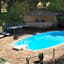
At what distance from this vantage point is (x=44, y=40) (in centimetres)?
2572

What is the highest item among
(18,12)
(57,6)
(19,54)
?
(57,6)

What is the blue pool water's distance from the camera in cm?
2329

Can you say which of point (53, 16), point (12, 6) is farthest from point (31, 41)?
point (12, 6)

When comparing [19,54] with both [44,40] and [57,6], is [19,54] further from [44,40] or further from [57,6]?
[57,6]

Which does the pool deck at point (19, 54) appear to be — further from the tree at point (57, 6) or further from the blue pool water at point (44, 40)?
the tree at point (57, 6)

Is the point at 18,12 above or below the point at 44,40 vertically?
above

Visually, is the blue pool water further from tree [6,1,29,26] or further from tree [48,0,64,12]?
tree [6,1,29,26]

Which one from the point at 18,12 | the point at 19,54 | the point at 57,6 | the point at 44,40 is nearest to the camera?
the point at 19,54

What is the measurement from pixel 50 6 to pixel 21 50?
15.4m

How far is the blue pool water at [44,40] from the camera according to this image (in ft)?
76.4

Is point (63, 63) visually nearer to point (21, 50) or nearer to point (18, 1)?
point (21, 50)

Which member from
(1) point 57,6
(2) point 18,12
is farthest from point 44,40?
(1) point 57,6

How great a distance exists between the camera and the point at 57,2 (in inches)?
1246

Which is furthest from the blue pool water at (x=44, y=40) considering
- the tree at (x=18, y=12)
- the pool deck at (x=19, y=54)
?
the tree at (x=18, y=12)
